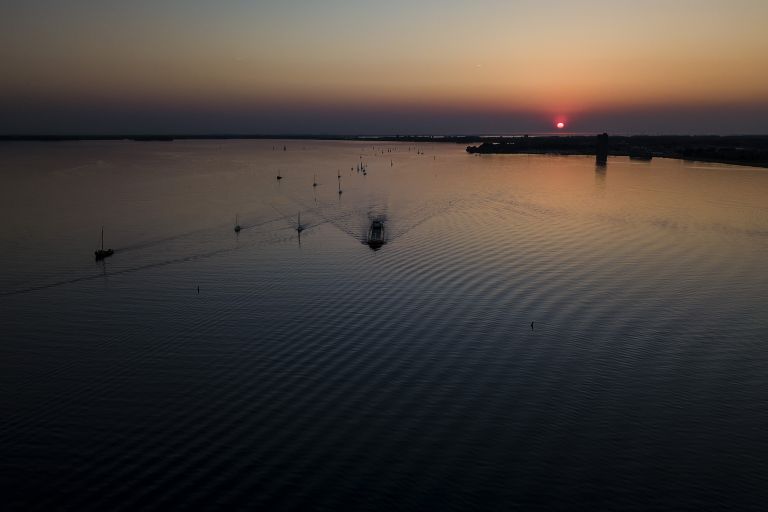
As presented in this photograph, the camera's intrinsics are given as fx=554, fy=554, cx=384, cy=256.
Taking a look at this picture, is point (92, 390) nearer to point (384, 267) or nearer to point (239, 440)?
point (239, 440)

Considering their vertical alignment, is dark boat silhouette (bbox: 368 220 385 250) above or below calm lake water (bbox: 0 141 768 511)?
above

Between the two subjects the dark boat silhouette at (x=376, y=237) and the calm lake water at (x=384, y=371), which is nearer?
the calm lake water at (x=384, y=371)

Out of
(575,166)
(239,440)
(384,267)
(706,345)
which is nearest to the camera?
(239,440)

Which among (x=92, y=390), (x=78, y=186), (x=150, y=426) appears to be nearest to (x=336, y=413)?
(x=150, y=426)

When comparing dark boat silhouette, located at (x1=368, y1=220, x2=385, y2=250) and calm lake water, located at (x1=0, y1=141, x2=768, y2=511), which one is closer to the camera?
calm lake water, located at (x1=0, y1=141, x2=768, y2=511)

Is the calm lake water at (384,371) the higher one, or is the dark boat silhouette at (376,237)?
the dark boat silhouette at (376,237)

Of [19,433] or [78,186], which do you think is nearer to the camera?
[19,433]

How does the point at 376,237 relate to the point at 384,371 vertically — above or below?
above

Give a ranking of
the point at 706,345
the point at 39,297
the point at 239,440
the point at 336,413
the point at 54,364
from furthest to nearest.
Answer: the point at 39,297, the point at 706,345, the point at 54,364, the point at 336,413, the point at 239,440
